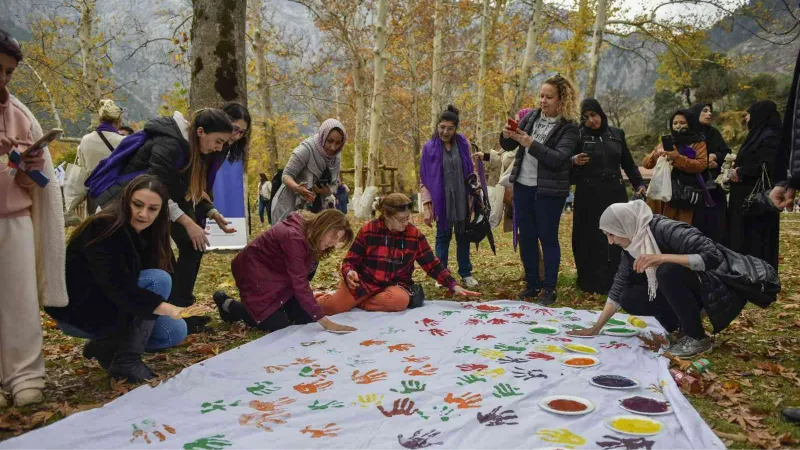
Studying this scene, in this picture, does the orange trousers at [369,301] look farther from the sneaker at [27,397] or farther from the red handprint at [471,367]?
the sneaker at [27,397]

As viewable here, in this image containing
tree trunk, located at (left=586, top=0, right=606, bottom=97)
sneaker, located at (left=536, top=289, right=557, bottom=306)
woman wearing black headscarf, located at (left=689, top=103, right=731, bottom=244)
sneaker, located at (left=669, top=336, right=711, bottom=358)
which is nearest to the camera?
sneaker, located at (left=669, top=336, right=711, bottom=358)

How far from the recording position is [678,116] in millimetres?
5723

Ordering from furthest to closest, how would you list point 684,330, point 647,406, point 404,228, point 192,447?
point 404,228
point 684,330
point 647,406
point 192,447

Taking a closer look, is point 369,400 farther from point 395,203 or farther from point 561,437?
point 395,203

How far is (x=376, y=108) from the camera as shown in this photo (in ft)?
49.8

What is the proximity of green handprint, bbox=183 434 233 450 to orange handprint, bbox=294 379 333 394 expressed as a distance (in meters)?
0.63

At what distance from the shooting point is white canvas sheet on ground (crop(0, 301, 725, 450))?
2.29 metres

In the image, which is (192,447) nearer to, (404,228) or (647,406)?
(647,406)

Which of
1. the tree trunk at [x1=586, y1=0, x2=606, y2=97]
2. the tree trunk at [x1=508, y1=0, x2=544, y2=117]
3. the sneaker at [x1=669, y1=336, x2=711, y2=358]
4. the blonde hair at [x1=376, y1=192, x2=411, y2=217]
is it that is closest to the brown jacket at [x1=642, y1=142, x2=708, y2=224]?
the sneaker at [x1=669, y1=336, x2=711, y2=358]

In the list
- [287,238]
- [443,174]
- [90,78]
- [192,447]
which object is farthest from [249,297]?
[90,78]

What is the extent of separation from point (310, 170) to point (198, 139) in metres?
1.45

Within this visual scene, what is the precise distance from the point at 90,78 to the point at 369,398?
1396cm

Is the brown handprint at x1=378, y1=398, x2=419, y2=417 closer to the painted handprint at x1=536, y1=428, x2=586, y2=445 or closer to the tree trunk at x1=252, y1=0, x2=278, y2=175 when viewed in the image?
the painted handprint at x1=536, y1=428, x2=586, y2=445

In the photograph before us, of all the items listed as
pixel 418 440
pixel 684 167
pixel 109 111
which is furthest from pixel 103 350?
pixel 684 167
